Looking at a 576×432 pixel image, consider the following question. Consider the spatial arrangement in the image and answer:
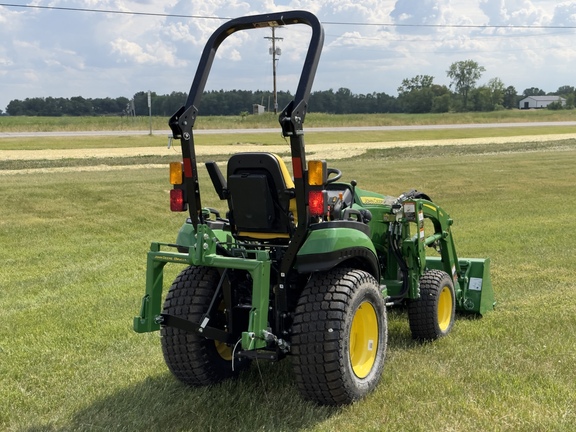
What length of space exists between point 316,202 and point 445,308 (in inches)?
101

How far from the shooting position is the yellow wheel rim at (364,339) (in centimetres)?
436

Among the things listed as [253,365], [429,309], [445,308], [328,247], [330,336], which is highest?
[328,247]

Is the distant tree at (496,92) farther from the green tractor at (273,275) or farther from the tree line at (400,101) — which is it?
the green tractor at (273,275)

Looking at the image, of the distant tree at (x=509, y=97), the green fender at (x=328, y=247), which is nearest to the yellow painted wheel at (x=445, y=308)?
the green fender at (x=328, y=247)

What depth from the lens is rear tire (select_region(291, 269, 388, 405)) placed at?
393 cm

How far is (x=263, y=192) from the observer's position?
13.5 ft

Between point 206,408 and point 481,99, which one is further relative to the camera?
point 481,99

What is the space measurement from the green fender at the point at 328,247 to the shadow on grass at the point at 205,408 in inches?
34.9

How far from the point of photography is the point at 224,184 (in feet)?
14.6

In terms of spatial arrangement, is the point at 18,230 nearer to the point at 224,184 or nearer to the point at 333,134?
the point at 224,184

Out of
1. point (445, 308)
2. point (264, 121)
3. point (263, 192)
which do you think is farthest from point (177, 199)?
point (264, 121)

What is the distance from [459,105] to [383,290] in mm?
93498

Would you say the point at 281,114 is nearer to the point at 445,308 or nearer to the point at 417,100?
the point at 445,308

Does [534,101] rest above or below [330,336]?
above
